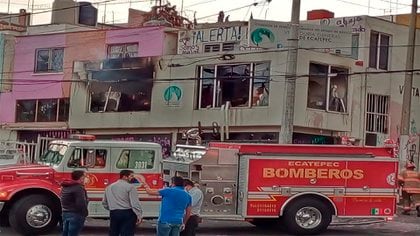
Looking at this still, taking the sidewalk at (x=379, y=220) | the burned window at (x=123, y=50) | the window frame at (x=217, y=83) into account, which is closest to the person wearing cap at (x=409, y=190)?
the sidewalk at (x=379, y=220)

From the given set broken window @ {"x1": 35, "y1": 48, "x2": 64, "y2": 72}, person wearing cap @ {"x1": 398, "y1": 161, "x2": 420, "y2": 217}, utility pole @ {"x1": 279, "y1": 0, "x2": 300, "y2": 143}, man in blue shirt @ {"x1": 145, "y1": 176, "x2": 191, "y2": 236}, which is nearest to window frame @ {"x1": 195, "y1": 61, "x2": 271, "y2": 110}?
utility pole @ {"x1": 279, "y1": 0, "x2": 300, "y2": 143}

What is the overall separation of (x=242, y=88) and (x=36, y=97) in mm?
12247

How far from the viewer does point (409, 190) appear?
22.0 m

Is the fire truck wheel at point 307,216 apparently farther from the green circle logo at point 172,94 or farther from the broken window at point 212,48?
the broken window at point 212,48

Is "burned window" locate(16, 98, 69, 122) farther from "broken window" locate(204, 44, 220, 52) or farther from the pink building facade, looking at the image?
"broken window" locate(204, 44, 220, 52)

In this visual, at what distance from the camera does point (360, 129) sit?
3259cm

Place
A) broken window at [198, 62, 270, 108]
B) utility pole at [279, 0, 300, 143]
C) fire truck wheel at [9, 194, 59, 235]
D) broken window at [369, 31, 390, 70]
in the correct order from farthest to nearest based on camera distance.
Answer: broken window at [369, 31, 390, 70]
broken window at [198, 62, 270, 108]
utility pole at [279, 0, 300, 143]
fire truck wheel at [9, 194, 59, 235]

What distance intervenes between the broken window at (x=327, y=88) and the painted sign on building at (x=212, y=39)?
3744 mm

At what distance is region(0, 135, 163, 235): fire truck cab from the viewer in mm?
15469

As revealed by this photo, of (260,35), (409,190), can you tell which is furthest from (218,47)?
(409,190)

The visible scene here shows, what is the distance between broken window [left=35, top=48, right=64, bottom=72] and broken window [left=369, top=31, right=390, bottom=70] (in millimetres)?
15131

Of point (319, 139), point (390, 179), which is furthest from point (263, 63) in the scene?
point (390, 179)

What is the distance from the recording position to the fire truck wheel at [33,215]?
15.4 m

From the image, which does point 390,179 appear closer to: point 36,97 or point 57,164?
point 57,164
